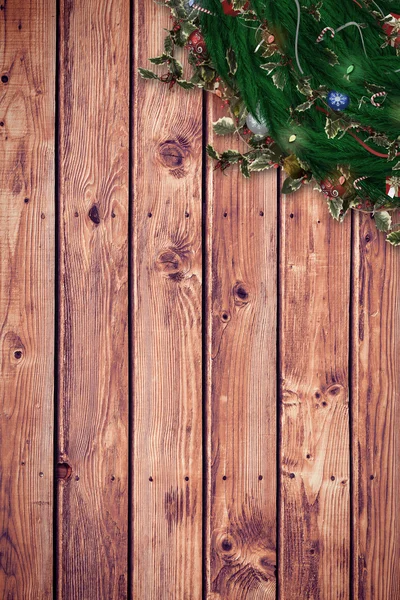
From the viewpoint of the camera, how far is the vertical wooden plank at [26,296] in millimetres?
954

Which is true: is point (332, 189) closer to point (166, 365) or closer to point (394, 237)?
point (394, 237)

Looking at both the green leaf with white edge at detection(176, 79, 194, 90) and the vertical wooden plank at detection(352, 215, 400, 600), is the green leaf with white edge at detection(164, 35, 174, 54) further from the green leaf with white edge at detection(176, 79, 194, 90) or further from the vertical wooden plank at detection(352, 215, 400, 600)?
the vertical wooden plank at detection(352, 215, 400, 600)

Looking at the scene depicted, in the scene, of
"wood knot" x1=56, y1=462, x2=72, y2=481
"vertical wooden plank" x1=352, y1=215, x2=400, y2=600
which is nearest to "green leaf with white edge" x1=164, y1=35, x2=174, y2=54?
"vertical wooden plank" x1=352, y1=215, x2=400, y2=600

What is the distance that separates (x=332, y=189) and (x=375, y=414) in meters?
0.41

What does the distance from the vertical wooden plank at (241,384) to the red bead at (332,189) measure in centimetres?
9

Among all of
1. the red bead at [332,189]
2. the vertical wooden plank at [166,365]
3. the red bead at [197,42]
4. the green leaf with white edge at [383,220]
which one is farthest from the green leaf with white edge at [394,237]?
the red bead at [197,42]

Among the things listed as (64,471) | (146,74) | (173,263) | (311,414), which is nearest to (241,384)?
(311,414)

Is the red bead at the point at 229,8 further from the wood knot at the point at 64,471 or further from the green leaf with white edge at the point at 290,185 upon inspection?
the wood knot at the point at 64,471

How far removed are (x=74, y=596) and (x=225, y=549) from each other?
28 cm

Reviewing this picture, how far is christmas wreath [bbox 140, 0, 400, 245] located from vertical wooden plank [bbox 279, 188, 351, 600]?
104 mm

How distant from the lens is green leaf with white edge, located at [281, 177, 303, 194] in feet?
3.11

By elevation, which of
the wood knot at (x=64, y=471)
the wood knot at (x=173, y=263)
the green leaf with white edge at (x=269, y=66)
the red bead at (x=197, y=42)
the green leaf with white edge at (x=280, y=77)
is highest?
the red bead at (x=197, y=42)

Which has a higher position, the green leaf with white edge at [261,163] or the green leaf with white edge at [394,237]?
the green leaf with white edge at [261,163]

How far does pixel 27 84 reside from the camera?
96 cm
